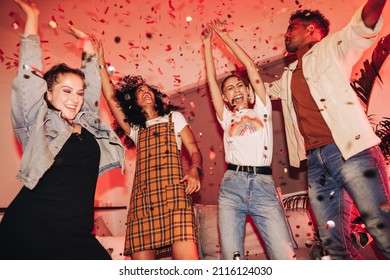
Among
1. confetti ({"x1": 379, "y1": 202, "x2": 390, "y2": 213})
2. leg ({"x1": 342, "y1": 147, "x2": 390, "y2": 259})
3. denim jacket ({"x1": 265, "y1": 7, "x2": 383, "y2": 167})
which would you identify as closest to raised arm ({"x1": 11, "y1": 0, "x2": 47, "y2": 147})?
denim jacket ({"x1": 265, "y1": 7, "x2": 383, "y2": 167})

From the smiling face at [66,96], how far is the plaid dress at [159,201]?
24.2 inches

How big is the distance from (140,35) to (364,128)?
2875 mm

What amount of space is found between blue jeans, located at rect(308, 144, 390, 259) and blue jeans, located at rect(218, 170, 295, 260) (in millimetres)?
243

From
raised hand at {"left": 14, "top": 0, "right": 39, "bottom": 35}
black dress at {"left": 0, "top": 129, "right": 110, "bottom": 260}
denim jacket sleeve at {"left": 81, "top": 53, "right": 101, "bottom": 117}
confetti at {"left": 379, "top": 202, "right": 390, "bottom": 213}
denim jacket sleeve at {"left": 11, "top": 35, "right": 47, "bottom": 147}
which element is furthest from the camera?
denim jacket sleeve at {"left": 81, "top": 53, "right": 101, "bottom": 117}

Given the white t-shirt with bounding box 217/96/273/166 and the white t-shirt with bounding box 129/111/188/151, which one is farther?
the white t-shirt with bounding box 129/111/188/151

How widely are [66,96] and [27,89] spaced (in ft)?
0.95

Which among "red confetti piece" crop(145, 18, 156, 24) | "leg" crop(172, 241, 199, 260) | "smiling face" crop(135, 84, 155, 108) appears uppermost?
"red confetti piece" crop(145, 18, 156, 24)

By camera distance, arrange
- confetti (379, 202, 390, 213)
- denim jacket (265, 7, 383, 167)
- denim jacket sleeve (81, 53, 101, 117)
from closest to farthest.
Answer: confetti (379, 202, 390, 213) → denim jacket (265, 7, 383, 167) → denim jacket sleeve (81, 53, 101, 117)

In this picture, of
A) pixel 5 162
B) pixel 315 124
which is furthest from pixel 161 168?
pixel 5 162

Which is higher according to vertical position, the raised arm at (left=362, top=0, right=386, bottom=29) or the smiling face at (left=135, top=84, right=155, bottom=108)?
the smiling face at (left=135, top=84, right=155, bottom=108)

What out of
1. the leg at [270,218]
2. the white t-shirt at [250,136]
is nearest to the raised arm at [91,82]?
the white t-shirt at [250,136]

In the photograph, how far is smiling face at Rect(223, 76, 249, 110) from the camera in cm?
246

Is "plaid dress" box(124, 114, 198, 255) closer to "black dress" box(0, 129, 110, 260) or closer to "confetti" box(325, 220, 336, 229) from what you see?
"black dress" box(0, 129, 110, 260)

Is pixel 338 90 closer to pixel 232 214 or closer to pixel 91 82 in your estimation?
pixel 232 214
